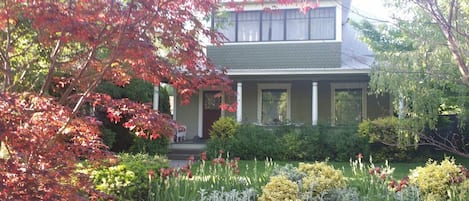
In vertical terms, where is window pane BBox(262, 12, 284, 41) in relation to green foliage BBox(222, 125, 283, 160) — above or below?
above

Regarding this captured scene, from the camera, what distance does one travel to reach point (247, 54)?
15734 mm

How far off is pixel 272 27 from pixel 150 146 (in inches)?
243

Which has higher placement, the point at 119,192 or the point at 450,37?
the point at 450,37

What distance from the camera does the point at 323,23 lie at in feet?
50.4

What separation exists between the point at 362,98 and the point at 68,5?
13.7 meters

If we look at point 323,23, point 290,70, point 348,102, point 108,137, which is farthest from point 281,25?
point 108,137

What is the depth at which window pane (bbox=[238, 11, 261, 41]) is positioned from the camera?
15914 mm

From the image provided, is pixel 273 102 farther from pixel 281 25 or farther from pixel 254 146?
pixel 254 146

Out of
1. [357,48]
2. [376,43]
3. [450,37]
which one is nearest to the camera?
[450,37]

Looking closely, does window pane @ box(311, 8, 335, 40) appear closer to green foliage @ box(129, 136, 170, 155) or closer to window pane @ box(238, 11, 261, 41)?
window pane @ box(238, 11, 261, 41)

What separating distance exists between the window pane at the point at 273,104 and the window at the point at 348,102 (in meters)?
1.88

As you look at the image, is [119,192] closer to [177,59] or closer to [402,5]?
[177,59]

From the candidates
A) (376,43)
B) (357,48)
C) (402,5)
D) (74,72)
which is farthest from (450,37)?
(357,48)

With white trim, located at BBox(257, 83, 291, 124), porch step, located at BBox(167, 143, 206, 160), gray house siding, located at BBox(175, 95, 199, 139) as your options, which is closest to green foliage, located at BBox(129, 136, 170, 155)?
porch step, located at BBox(167, 143, 206, 160)
